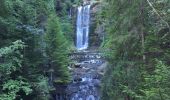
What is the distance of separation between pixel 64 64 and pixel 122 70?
1104 cm

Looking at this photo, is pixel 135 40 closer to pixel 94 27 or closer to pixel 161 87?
pixel 161 87

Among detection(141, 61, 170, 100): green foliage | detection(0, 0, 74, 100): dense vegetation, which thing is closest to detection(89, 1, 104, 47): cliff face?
detection(0, 0, 74, 100): dense vegetation

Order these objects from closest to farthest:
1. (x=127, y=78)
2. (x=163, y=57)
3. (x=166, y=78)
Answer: (x=166, y=78) < (x=163, y=57) < (x=127, y=78)

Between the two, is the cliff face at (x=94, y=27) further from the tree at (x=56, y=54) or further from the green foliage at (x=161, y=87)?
the green foliage at (x=161, y=87)

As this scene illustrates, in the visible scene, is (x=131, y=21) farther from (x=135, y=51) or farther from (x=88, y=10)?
(x=88, y=10)

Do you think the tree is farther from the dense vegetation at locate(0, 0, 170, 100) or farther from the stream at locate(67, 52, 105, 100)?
the dense vegetation at locate(0, 0, 170, 100)

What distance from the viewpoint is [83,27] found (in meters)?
43.1

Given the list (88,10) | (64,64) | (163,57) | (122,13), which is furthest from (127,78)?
(88,10)

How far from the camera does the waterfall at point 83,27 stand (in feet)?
138

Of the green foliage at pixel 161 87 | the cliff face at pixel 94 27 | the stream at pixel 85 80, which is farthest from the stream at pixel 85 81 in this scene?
the green foliage at pixel 161 87

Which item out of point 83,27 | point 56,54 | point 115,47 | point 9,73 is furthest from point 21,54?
point 83,27

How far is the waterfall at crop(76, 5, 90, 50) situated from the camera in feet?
138

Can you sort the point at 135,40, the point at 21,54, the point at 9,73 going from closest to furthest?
the point at 135,40 < the point at 9,73 < the point at 21,54

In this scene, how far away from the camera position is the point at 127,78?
14.0 m
